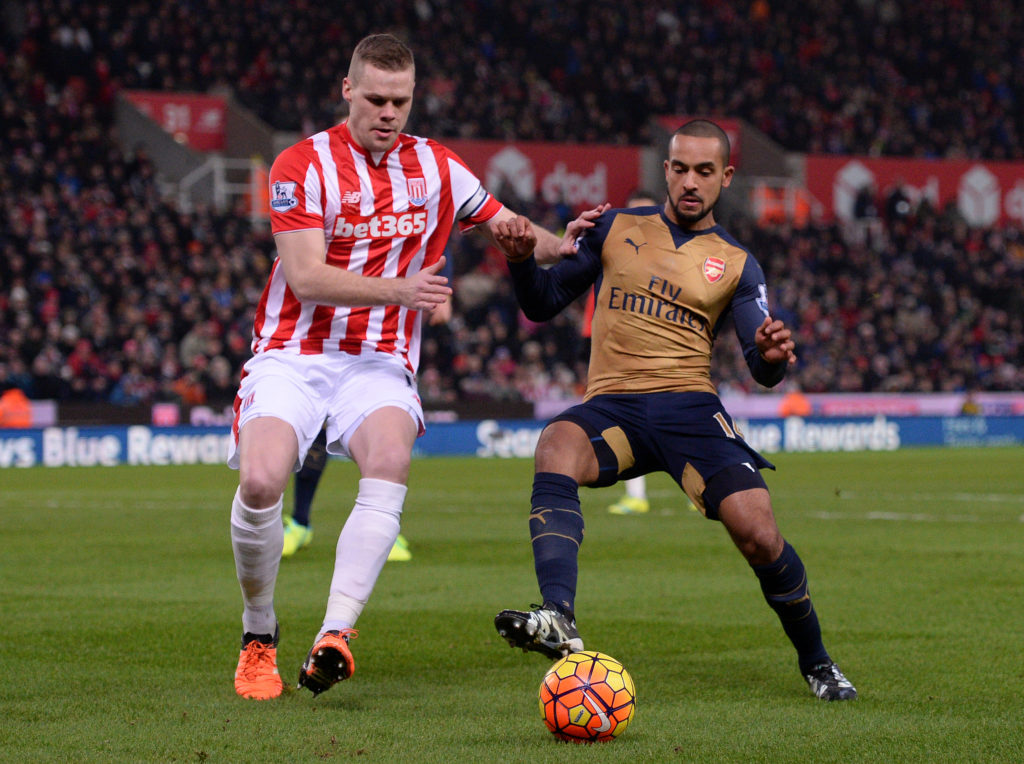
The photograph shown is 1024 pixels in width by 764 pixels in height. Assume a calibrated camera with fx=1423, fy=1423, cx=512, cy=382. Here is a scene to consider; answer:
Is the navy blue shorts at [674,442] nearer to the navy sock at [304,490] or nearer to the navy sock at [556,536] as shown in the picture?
the navy sock at [556,536]

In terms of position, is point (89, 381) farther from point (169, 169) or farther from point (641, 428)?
point (641, 428)

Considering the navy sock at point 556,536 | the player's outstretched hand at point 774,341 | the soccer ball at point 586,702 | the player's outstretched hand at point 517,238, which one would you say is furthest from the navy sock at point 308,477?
the soccer ball at point 586,702

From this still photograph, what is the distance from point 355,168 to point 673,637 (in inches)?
105

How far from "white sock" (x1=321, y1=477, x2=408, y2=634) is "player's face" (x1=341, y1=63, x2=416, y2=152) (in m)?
1.24

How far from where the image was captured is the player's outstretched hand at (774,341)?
A: 4.80 meters

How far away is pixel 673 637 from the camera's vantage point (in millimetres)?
6477

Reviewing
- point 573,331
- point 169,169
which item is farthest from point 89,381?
point 573,331

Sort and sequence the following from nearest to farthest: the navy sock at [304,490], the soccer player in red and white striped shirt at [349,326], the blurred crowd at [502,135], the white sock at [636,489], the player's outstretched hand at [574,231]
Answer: the soccer player in red and white striped shirt at [349,326]
the player's outstretched hand at [574,231]
the navy sock at [304,490]
the white sock at [636,489]
the blurred crowd at [502,135]

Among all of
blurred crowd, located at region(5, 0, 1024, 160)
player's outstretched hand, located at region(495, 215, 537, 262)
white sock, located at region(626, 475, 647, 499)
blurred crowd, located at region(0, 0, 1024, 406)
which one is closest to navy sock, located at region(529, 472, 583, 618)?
player's outstretched hand, located at region(495, 215, 537, 262)

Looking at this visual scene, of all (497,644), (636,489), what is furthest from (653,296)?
(636,489)

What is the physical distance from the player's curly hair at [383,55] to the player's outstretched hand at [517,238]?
0.66m

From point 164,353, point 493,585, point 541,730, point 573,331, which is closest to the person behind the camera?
point 541,730

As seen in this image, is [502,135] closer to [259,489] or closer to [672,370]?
[672,370]

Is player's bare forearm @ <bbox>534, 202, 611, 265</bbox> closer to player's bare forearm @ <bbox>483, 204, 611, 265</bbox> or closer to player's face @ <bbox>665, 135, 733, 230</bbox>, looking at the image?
player's bare forearm @ <bbox>483, 204, 611, 265</bbox>
